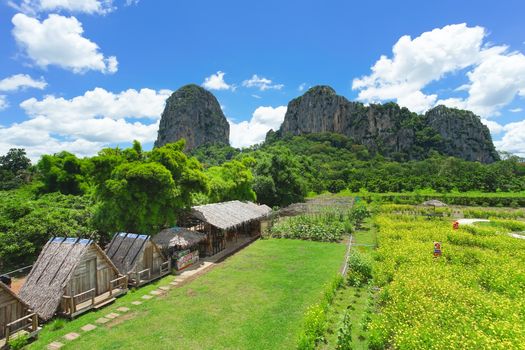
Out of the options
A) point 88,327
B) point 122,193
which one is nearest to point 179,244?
point 122,193

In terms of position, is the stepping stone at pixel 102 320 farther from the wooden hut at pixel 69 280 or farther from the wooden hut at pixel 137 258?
the wooden hut at pixel 137 258

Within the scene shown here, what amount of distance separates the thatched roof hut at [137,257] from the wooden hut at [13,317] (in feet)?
10.5

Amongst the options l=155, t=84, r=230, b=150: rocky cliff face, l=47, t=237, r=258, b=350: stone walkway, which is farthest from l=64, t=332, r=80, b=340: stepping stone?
l=155, t=84, r=230, b=150: rocky cliff face

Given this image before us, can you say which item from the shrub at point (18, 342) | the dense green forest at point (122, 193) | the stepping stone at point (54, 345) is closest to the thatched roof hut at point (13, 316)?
the shrub at point (18, 342)

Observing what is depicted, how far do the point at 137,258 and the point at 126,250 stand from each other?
0.67 m

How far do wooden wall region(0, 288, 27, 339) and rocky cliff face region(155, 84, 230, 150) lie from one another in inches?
4511

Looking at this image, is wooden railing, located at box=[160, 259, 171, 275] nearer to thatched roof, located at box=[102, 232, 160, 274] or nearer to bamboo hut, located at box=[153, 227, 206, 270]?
bamboo hut, located at box=[153, 227, 206, 270]

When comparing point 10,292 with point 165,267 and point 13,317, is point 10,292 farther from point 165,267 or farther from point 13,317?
point 165,267

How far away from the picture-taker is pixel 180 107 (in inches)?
4796

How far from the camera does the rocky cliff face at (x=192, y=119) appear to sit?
120250 mm

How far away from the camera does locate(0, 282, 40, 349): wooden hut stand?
730 cm

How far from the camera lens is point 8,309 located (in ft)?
24.5

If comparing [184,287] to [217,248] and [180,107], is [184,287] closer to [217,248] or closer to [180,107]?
[217,248]

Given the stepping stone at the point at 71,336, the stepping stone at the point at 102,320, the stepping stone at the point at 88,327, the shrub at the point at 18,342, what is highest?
the shrub at the point at 18,342
